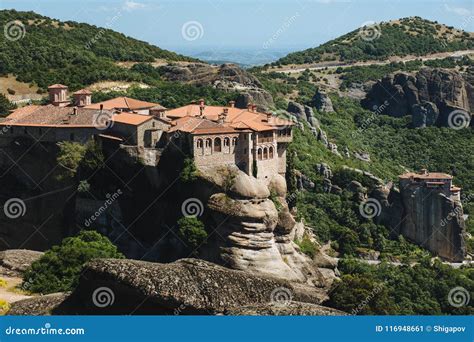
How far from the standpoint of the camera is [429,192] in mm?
73250

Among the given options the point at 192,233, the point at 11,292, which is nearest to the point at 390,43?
the point at 192,233

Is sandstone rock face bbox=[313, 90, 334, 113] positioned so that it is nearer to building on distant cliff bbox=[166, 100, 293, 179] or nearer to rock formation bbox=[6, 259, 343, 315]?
building on distant cliff bbox=[166, 100, 293, 179]

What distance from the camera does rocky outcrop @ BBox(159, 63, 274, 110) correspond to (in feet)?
253

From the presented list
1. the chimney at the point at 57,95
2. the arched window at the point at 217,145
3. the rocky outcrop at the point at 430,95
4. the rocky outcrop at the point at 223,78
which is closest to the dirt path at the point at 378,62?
the rocky outcrop at the point at 430,95

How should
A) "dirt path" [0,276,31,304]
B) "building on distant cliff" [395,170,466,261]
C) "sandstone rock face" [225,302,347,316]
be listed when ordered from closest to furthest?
"sandstone rock face" [225,302,347,316] → "dirt path" [0,276,31,304] → "building on distant cliff" [395,170,466,261]

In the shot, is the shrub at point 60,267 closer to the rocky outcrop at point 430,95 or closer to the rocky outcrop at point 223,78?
the rocky outcrop at point 223,78

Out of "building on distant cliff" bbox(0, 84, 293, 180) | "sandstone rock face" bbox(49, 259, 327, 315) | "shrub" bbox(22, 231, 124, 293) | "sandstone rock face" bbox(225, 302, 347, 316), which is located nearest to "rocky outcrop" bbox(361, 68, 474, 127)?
"building on distant cliff" bbox(0, 84, 293, 180)

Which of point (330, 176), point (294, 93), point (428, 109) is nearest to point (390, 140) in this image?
point (428, 109)

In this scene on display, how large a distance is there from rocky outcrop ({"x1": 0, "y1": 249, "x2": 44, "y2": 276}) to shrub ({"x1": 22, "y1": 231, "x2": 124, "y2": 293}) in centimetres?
58

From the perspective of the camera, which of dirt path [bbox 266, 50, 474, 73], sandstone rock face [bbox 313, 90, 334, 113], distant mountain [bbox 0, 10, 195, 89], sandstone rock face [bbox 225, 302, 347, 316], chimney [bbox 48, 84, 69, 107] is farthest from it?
dirt path [bbox 266, 50, 474, 73]

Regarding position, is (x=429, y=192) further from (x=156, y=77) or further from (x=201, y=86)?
(x=156, y=77)

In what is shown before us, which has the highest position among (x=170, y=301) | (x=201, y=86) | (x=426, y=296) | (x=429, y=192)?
(x=201, y=86)

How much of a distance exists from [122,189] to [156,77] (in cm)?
4593

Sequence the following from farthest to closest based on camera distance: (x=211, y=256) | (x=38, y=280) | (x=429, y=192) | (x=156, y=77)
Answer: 1. (x=156, y=77)
2. (x=429, y=192)
3. (x=211, y=256)
4. (x=38, y=280)
